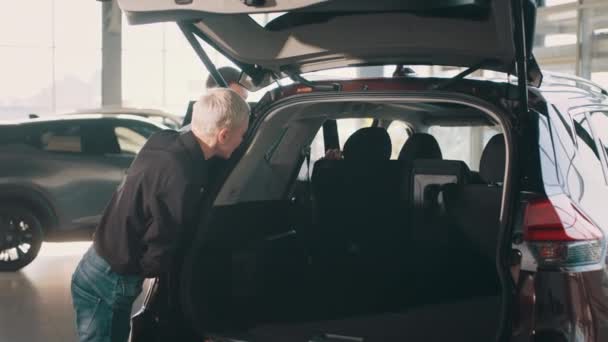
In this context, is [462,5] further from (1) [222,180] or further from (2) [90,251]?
(2) [90,251]

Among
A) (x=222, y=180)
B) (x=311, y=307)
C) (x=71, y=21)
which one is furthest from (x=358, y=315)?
(x=71, y=21)

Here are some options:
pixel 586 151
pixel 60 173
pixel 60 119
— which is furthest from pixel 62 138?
pixel 586 151

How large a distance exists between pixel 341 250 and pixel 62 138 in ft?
14.7

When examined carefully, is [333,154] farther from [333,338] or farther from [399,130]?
Answer: [333,338]

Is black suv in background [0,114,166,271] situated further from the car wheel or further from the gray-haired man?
the gray-haired man

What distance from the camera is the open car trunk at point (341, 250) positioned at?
11.3 feet

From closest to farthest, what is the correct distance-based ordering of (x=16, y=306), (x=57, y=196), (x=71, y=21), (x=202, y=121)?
(x=202, y=121) → (x=16, y=306) → (x=57, y=196) → (x=71, y=21)

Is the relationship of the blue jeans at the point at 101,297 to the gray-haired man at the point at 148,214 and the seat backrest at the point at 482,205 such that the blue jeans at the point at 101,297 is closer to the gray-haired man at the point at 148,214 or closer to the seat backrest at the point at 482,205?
the gray-haired man at the point at 148,214

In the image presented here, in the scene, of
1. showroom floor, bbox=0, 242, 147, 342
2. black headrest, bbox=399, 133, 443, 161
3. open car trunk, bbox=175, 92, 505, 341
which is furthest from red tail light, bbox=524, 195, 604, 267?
showroom floor, bbox=0, 242, 147, 342

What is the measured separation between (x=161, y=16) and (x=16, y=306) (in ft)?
14.0

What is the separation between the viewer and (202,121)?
9.44 feet

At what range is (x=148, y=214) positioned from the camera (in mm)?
2824

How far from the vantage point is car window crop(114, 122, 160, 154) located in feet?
27.6

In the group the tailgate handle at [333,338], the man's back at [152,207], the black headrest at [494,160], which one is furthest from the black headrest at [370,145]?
the man's back at [152,207]
